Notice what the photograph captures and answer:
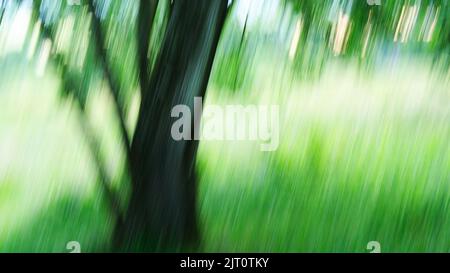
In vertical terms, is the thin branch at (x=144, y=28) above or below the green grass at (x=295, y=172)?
above

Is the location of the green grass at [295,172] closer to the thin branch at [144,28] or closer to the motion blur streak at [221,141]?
the motion blur streak at [221,141]

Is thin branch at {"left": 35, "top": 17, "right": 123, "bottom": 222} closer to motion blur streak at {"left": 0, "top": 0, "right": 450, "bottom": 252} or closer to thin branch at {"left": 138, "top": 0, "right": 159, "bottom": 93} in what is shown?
motion blur streak at {"left": 0, "top": 0, "right": 450, "bottom": 252}

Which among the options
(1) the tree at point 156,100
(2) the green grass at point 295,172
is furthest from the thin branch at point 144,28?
(2) the green grass at point 295,172

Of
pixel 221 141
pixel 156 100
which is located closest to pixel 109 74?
pixel 156 100

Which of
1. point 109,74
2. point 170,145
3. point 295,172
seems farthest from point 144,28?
point 295,172

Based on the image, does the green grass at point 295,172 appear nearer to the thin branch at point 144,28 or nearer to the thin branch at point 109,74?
the thin branch at point 109,74

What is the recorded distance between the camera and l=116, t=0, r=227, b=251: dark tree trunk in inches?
70.8

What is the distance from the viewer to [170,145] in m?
1.80

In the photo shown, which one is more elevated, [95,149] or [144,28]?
[144,28]

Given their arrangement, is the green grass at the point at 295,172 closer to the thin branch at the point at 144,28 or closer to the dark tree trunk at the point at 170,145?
the dark tree trunk at the point at 170,145

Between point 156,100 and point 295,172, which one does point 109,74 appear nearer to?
point 156,100

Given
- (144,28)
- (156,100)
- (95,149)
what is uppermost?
(144,28)

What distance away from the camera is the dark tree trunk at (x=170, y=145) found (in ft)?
5.90
